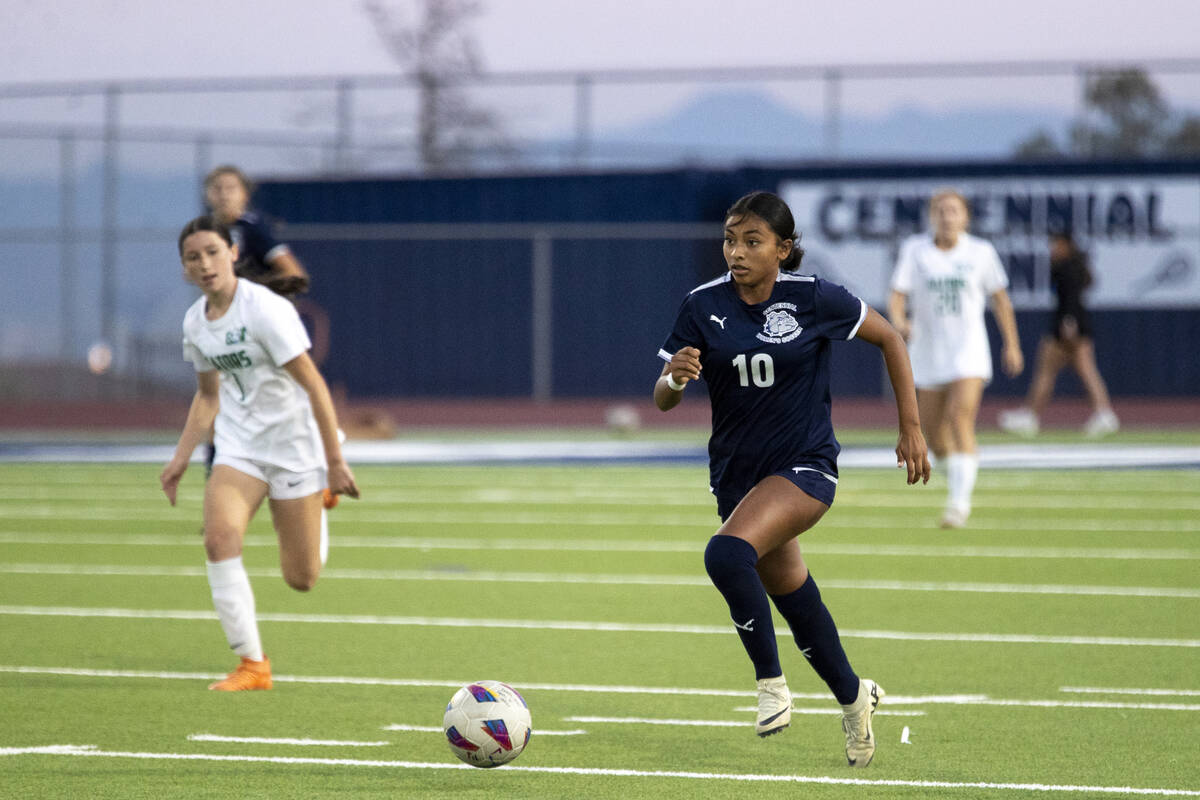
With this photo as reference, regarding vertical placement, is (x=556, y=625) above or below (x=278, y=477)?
below

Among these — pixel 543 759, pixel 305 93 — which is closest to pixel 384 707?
pixel 543 759

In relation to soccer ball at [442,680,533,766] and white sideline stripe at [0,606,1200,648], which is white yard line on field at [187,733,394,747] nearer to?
soccer ball at [442,680,533,766]

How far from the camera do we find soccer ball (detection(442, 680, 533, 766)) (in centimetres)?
546

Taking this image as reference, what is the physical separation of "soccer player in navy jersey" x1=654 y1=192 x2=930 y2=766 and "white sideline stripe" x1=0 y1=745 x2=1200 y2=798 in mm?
196

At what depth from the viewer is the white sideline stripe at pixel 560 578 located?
9.76 metres

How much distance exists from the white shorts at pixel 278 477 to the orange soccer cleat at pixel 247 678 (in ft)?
2.30

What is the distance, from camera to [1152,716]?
6.34m

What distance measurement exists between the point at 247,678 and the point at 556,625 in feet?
7.15

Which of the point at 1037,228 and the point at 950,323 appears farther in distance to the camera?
the point at 1037,228

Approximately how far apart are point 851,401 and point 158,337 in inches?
477

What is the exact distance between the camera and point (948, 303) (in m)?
11.9

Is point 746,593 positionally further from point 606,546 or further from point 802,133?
point 802,133

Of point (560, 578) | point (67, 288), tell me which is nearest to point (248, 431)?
point (560, 578)

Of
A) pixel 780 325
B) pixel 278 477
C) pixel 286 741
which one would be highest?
pixel 780 325
